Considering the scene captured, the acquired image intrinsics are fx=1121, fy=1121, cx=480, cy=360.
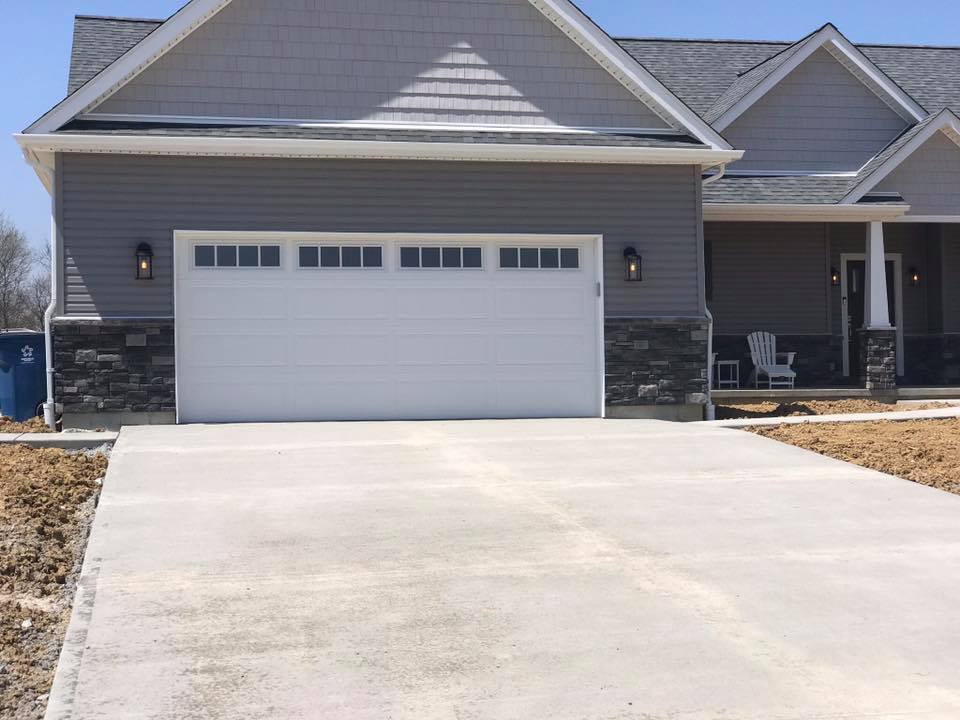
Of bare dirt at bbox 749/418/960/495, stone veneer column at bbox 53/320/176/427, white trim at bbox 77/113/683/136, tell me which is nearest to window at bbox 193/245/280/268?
stone veneer column at bbox 53/320/176/427

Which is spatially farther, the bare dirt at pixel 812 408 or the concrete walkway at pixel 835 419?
the bare dirt at pixel 812 408

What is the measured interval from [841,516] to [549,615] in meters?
3.23

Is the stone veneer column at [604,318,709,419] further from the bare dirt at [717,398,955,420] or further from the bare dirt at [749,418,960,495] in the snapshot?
the bare dirt at [749,418,960,495]

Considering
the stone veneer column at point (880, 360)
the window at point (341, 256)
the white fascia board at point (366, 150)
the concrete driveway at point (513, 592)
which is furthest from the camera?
the stone veneer column at point (880, 360)

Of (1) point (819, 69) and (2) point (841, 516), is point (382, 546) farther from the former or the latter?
(1) point (819, 69)

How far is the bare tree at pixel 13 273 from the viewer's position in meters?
48.7

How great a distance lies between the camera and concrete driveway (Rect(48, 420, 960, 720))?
4.37 metres

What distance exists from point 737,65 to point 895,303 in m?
5.03

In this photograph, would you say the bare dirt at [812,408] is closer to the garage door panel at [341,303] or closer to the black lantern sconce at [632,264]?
the black lantern sconce at [632,264]

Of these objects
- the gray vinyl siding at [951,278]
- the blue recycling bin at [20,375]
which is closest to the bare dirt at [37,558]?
the blue recycling bin at [20,375]

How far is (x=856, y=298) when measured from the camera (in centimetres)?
1873

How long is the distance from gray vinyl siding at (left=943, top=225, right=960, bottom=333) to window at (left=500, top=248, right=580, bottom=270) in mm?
8022

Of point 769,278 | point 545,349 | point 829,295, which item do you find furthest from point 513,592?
point 829,295

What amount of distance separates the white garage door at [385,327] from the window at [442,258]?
0.02 meters
